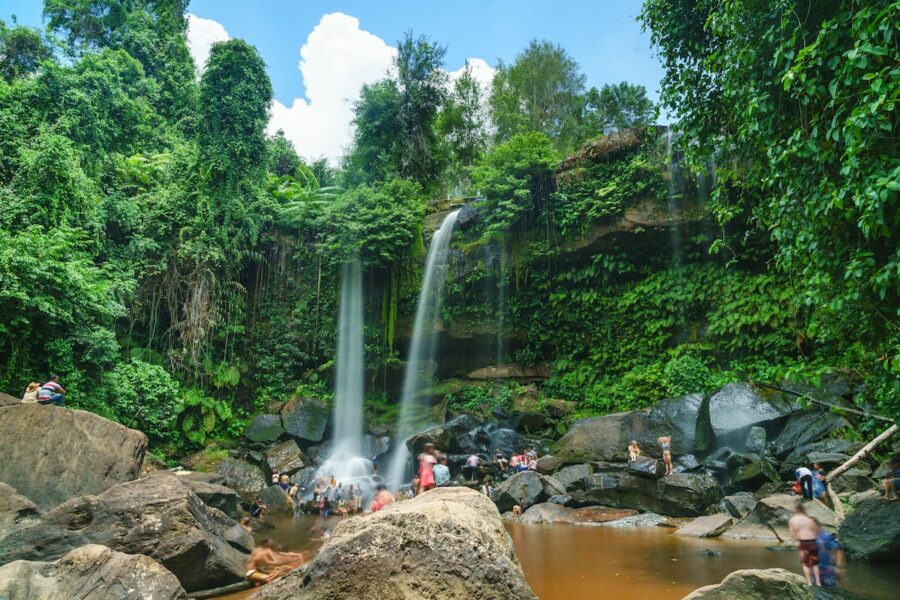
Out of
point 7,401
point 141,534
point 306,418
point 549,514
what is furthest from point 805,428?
point 7,401

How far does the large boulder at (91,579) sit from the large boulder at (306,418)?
12142mm

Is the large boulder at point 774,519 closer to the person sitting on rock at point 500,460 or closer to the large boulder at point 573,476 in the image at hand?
the large boulder at point 573,476

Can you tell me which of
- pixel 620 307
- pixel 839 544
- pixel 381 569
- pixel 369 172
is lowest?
pixel 839 544

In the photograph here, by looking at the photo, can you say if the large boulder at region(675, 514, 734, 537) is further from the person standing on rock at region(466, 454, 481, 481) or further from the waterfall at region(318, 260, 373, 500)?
the waterfall at region(318, 260, 373, 500)

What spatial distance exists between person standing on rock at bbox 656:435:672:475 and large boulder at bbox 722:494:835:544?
290cm

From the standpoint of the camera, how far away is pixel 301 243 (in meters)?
22.2

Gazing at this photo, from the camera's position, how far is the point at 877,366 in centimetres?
527

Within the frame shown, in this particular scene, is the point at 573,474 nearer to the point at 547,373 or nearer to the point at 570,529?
the point at 570,529

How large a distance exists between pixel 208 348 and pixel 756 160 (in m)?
Answer: 17.3

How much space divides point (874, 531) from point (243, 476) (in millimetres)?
13992

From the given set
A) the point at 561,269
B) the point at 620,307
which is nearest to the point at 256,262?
the point at 561,269

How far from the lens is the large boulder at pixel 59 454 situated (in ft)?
27.8

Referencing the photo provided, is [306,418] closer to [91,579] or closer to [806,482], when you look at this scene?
[91,579]

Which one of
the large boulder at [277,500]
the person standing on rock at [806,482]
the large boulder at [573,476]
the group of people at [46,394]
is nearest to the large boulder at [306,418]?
the large boulder at [277,500]
